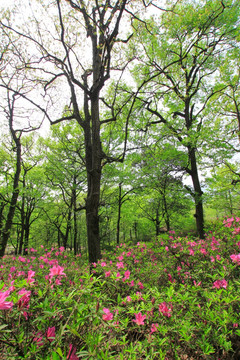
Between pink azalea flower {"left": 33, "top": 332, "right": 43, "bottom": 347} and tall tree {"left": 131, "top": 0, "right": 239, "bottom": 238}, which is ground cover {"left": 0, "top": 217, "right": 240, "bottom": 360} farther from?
tall tree {"left": 131, "top": 0, "right": 239, "bottom": 238}

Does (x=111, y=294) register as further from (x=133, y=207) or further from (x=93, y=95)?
(x=133, y=207)

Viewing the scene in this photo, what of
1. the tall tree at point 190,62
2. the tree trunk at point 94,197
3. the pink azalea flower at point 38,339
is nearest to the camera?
the pink azalea flower at point 38,339

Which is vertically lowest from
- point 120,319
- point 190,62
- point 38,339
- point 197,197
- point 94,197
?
point 120,319

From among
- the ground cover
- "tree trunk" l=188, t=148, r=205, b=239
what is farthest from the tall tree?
the ground cover

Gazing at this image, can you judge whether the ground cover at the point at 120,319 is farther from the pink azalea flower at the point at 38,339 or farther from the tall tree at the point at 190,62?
the tall tree at the point at 190,62

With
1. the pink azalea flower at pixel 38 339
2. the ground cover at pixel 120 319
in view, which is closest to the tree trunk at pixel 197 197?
the ground cover at pixel 120 319

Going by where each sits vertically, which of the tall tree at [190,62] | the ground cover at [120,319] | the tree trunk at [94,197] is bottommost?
the ground cover at [120,319]

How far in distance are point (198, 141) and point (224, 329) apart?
8460 millimetres

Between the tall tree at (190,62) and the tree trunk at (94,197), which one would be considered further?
the tall tree at (190,62)

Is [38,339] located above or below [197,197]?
below

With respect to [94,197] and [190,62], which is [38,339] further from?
[190,62]

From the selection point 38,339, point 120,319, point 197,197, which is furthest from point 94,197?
point 197,197

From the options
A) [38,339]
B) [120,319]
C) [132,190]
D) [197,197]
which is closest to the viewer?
[38,339]

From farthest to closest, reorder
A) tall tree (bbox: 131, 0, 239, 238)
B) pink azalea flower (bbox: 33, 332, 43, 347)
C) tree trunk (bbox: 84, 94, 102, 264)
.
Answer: tall tree (bbox: 131, 0, 239, 238) < tree trunk (bbox: 84, 94, 102, 264) < pink azalea flower (bbox: 33, 332, 43, 347)
